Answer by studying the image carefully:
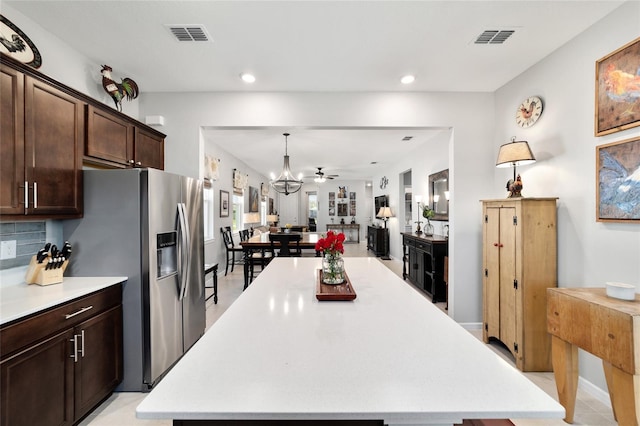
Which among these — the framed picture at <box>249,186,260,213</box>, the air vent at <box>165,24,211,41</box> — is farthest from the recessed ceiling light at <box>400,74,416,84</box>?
the framed picture at <box>249,186,260,213</box>

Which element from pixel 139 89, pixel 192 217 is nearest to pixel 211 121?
pixel 139 89

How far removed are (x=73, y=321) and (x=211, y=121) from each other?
233 centimetres

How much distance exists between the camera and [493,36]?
89.7 inches

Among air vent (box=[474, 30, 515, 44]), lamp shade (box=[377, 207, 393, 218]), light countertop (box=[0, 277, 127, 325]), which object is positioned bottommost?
light countertop (box=[0, 277, 127, 325])

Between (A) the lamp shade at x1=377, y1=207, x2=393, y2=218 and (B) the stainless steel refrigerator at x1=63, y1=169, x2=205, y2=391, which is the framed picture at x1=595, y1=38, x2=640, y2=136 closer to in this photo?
(B) the stainless steel refrigerator at x1=63, y1=169, x2=205, y2=391

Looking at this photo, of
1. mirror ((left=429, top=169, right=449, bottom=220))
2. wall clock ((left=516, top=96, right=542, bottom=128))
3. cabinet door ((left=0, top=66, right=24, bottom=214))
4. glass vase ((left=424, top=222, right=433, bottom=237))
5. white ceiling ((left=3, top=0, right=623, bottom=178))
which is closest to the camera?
cabinet door ((left=0, top=66, right=24, bottom=214))

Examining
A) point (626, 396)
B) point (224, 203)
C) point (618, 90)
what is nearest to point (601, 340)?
point (626, 396)

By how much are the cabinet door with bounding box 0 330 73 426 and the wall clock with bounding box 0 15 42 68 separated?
185 centimetres

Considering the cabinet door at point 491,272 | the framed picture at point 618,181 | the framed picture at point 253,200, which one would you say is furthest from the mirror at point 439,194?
the framed picture at point 253,200

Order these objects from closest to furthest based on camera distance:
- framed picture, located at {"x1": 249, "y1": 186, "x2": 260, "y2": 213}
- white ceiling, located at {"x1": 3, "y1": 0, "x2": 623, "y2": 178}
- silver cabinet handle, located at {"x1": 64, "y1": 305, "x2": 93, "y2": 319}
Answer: silver cabinet handle, located at {"x1": 64, "y1": 305, "x2": 93, "y2": 319}
white ceiling, located at {"x1": 3, "y1": 0, "x2": 623, "y2": 178}
framed picture, located at {"x1": 249, "y1": 186, "x2": 260, "y2": 213}

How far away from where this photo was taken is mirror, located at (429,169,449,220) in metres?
4.64

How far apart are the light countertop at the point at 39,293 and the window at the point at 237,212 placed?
5.05 meters

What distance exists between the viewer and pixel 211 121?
3281mm

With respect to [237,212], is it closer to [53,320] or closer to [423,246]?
[423,246]
